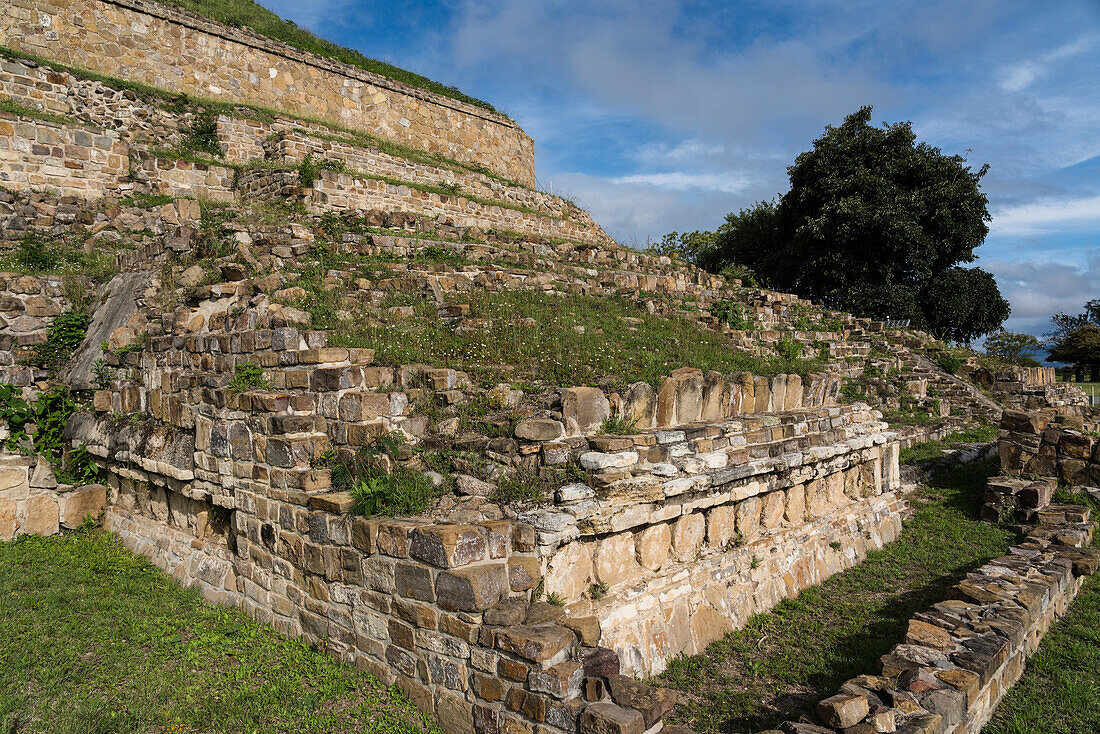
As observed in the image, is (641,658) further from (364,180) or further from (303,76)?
(303,76)

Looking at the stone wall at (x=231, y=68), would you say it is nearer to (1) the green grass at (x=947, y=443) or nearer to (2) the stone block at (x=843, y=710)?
(1) the green grass at (x=947, y=443)

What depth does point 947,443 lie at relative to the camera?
1315 cm

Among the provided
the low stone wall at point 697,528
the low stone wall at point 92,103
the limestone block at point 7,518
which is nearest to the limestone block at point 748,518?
the low stone wall at point 697,528

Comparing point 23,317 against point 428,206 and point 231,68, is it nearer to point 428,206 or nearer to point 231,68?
point 428,206

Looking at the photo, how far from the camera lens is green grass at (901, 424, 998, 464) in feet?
37.7

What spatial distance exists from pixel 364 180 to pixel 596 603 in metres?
11.7

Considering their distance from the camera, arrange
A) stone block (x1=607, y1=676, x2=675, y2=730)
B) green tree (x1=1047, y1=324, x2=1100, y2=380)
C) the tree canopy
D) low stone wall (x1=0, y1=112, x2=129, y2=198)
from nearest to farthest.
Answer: stone block (x1=607, y1=676, x2=675, y2=730) → low stone wall (x1=0, y1=112, x2=129, y2=198) → the tree canopy → green tree (x1=1047, y1=324, x2=1100, y2=380)

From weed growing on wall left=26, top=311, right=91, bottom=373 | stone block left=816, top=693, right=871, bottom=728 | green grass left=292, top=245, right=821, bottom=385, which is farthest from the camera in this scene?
weed growing on wall left=26, top=311, right=91, bottom=373

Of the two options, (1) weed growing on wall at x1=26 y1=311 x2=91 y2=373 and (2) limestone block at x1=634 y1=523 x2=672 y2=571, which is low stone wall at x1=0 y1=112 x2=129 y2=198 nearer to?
(1) weed growing on wall at x1=26 y1=311 x2=91 y2=373

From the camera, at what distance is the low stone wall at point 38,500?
646 centimetres

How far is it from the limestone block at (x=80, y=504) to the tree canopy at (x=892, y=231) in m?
25.0

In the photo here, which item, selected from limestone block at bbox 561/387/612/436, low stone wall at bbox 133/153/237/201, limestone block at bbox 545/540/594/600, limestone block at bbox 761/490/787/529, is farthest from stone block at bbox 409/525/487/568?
low stone wall at bbox 133/153/237/201

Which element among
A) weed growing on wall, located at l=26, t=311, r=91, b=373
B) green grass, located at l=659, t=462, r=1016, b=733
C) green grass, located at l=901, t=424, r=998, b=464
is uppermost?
weed growing on wall, located at l=26, t=311, r=91, b=373

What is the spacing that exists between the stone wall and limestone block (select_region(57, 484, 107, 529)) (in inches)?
471
